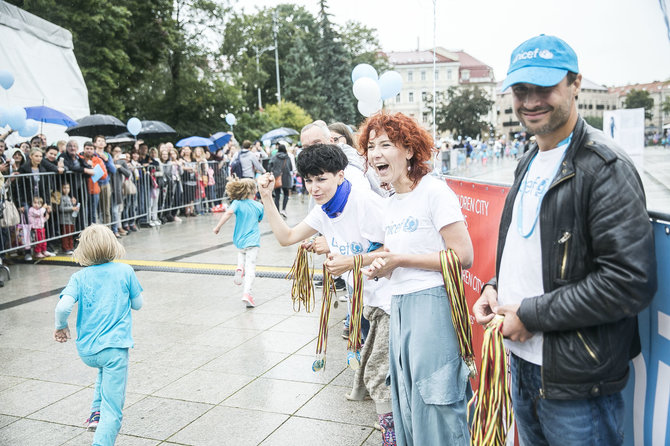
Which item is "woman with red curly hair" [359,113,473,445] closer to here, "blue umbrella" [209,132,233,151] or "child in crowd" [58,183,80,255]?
"child in crowd" [58,183,80,255]

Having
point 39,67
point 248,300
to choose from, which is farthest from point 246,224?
→ point 39,67

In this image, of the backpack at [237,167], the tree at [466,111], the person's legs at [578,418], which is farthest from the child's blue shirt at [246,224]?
the tree at [466,111]

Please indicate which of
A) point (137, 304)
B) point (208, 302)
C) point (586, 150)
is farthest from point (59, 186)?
point (586, 150)

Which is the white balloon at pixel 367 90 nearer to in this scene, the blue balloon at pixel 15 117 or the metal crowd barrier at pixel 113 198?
the metal crowd barrier at pixel 113 198

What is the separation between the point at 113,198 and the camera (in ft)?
40.8

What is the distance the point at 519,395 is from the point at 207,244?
31.7 ft

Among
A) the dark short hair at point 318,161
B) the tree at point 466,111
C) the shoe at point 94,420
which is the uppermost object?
the tree at point 466,111

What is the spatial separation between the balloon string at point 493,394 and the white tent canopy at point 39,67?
13666 millimetres

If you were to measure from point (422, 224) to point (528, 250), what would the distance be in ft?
2.21

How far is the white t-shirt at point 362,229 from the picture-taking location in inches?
129

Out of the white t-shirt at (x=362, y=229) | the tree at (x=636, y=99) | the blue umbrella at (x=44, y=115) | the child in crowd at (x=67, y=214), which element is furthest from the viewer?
the blue umbrella at (x=44, y=115)

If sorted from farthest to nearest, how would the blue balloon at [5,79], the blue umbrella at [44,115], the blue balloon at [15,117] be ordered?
the blue umbrella at [44,115]
the blue balloon at [5,79]
the blue balloon at [15,117]

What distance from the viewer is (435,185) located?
2.52 m

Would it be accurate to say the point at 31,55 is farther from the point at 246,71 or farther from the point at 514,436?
the point at 246,71
